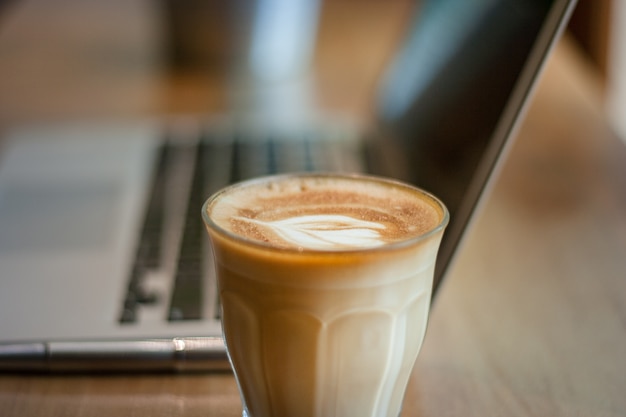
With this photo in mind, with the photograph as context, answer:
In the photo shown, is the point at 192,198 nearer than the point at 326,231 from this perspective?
No

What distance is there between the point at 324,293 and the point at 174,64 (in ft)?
4.69

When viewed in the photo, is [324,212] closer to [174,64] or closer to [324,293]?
[324,293]

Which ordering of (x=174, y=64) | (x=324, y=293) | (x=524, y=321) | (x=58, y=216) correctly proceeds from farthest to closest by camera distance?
1. (x=174, y=64)
2. (x=58, y=216)
3. (x=524, y=321)
4. (x=324, y=293)

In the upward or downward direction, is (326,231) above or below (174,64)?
above

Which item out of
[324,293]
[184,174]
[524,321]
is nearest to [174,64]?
[184,174]

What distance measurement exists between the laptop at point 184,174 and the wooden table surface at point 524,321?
3cm

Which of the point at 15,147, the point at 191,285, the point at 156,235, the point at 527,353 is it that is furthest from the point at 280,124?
the point at 527,353

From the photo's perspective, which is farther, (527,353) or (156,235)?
(156,235)

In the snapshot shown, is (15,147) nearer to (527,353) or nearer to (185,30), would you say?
(185,30)

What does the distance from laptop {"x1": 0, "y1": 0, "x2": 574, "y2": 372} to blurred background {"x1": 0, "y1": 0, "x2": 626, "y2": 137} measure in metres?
0.14

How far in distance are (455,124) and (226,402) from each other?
0.41 metres

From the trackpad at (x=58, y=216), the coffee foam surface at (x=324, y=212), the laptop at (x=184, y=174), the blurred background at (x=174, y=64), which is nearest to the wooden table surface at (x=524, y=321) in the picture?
the laptop at (x=184, y=174)

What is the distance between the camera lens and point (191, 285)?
697mm

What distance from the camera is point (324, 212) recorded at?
52cm
